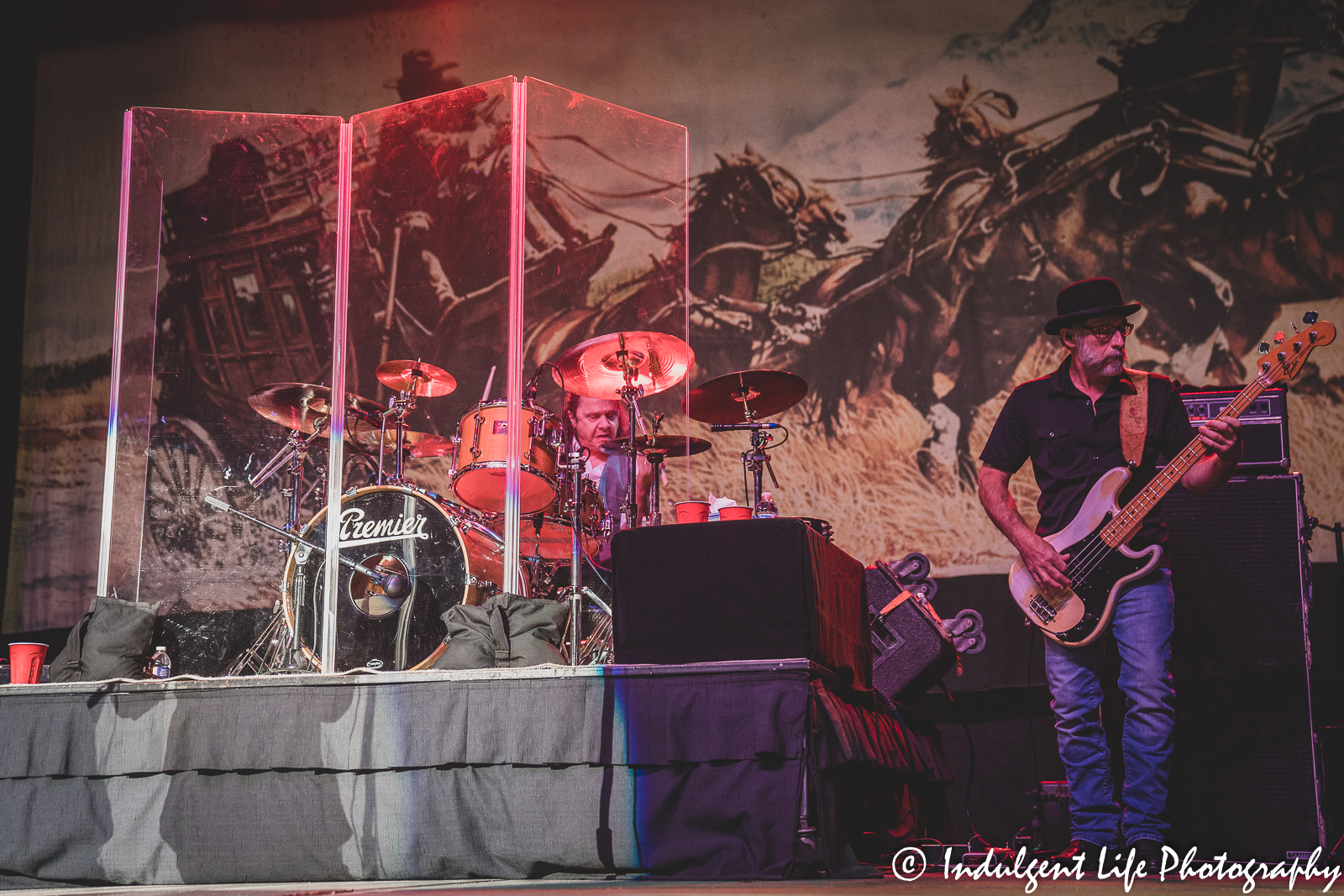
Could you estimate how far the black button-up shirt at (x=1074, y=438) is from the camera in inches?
155

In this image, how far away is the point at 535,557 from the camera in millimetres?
5066

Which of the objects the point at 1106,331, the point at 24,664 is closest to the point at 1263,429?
the point at 1106,331

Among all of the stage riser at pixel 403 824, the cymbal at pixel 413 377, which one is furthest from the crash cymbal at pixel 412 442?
the stage riser at pixel 403 824

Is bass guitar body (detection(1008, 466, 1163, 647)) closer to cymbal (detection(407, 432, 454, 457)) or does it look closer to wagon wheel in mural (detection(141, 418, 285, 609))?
cymbal (detection(407, 432, 454, 457))

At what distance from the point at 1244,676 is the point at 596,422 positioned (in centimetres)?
327

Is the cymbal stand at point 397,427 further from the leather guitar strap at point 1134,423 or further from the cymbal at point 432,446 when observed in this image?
the leather guitar strap at point 1134,423

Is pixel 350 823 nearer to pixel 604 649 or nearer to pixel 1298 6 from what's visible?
pixel 604 649

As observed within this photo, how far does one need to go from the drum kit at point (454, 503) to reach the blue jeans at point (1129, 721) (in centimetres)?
169

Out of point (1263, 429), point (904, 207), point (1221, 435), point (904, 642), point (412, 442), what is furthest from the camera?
point (904, 207)

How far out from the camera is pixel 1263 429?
4.18 m

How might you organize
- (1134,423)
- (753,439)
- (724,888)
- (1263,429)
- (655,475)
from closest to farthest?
1. (724,888)
2. (1134,423)
3. (1263,429)
4. (655,475)
5. (753,439)

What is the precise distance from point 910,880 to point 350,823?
1678 millimetres

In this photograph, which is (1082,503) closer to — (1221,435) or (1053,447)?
(1053,447)

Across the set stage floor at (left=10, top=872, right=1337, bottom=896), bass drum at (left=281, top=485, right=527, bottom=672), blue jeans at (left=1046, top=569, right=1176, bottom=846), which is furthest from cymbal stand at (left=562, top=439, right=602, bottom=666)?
blue jeans at (left=1046, top=569, right=1176, bottom=846)
